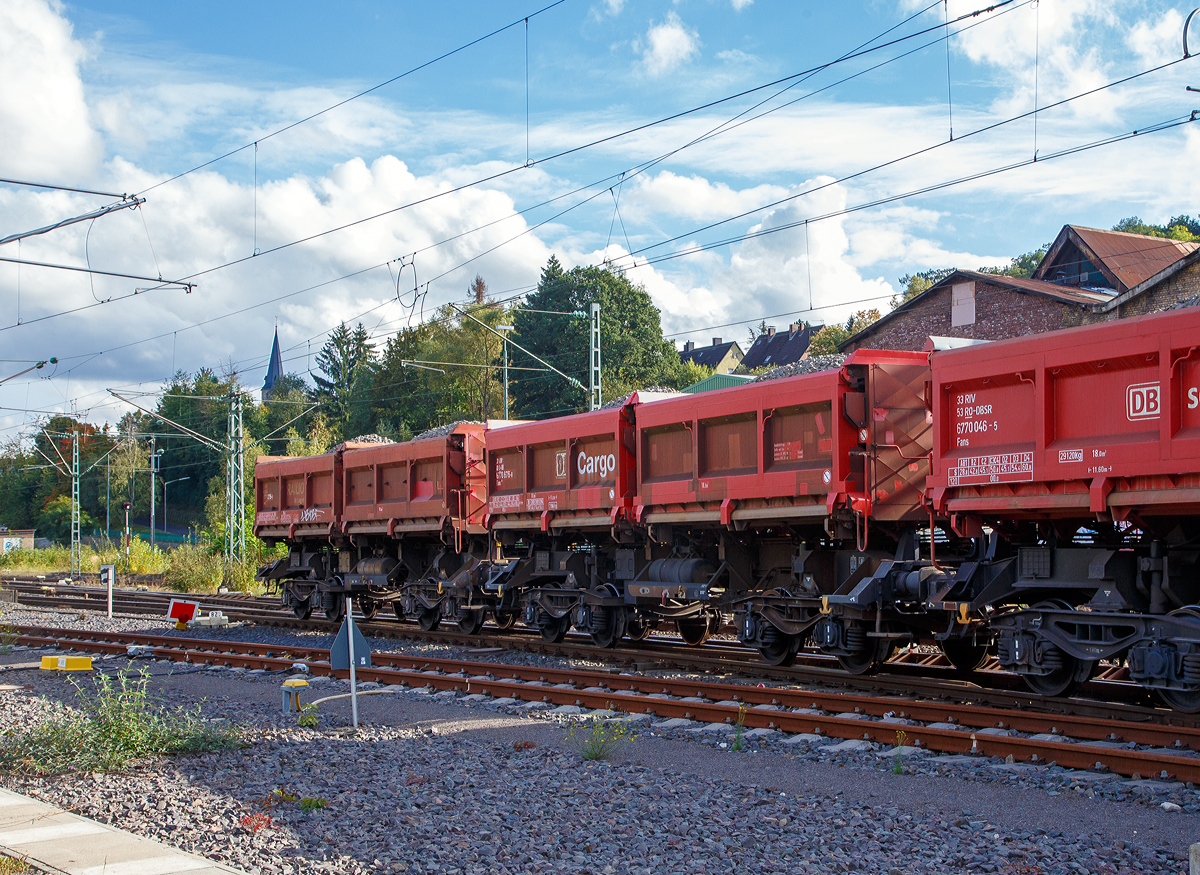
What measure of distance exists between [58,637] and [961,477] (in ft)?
58.1

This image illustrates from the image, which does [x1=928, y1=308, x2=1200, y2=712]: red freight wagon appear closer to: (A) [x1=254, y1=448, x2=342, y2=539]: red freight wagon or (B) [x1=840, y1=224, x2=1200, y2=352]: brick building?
(A) [x1=254, y1=448, x2=342, y2=539]: red freight wagon

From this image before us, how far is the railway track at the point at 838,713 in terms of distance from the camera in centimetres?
782

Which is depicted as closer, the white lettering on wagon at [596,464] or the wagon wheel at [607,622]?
the white lettering on wagon at [596,464]

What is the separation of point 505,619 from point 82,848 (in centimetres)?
1366

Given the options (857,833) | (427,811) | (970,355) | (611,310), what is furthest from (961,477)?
(611,310)

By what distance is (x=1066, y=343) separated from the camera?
9.48 meters

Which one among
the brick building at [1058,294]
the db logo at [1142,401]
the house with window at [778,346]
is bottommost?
the db logo at [1142,401]

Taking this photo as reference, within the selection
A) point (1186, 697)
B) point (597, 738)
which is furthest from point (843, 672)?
point (597, 738)

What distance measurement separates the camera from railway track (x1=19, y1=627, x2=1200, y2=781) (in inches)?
308

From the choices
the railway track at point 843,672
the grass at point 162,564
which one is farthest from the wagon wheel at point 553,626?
the grass at point 162,564

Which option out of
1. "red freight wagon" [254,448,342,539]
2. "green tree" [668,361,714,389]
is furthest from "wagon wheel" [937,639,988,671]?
"green tree" [668,361,714,389]

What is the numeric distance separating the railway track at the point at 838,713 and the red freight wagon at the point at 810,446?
7.68 feet

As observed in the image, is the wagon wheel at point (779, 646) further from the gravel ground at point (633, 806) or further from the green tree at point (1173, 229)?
the green tree at point (1173, 229)

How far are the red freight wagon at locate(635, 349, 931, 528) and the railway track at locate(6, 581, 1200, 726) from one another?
1822 millimetres
